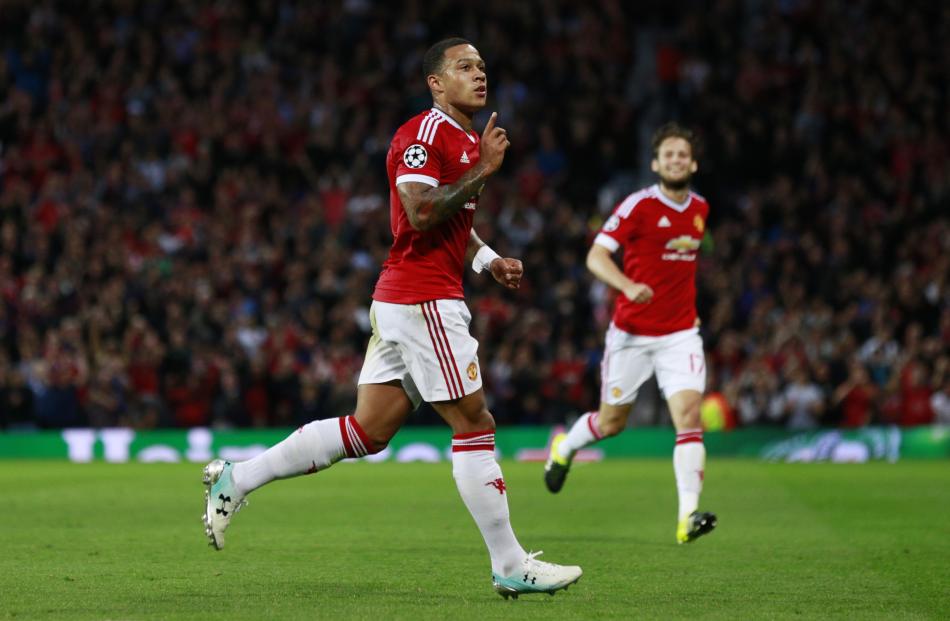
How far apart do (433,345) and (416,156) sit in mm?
856

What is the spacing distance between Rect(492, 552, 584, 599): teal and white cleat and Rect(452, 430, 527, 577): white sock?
0.12 feet

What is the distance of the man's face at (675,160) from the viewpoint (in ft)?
33.4

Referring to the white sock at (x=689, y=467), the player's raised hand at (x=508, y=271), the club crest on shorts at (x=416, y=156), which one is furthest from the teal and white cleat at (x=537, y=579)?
the white sock at (x=689, y=467)

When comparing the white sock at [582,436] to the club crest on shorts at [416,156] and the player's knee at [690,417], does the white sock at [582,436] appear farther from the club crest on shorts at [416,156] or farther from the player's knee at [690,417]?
the club crest on shorts at [416,156]

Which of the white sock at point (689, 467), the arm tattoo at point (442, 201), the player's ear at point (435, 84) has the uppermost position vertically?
the player's ear at point (435, 84)

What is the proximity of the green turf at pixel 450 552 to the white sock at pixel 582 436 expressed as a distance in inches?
20.3

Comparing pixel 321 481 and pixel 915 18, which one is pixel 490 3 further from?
pixel 321 481

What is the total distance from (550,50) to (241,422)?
9.26 m

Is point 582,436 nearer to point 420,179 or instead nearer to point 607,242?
point 607,242

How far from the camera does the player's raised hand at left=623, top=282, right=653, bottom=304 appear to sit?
9406mm

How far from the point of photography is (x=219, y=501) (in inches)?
280

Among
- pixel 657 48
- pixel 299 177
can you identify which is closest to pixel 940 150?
pixel 657 48

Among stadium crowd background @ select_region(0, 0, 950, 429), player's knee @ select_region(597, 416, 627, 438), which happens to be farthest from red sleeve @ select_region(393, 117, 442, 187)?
stadium crowd background @ select_region(0, 0, 950, 429)

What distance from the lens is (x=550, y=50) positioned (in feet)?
86.0
